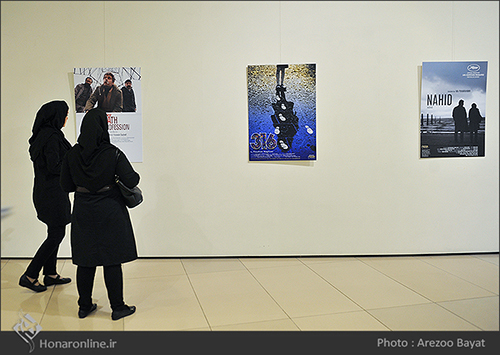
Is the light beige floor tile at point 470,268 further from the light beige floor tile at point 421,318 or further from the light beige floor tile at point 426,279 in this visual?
the light beige floor tile at point 421,318

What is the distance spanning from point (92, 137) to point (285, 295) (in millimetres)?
1981

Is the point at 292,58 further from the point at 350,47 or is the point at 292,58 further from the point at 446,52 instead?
the point at 446,52

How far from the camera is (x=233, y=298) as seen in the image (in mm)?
3303

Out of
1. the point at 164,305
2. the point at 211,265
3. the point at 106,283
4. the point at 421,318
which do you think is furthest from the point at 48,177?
the point at 421,318

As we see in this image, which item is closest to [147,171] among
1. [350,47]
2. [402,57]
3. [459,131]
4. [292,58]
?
[292,58]

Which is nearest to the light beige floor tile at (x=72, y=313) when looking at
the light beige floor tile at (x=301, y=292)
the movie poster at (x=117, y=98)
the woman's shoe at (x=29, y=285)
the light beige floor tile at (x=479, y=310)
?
the woman's shoe at (x=29, y=285)

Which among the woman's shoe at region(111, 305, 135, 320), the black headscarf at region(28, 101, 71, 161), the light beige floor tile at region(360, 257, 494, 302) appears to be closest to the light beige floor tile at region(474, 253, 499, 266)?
the light beige floor tile at region(360, 257, 494, 302)

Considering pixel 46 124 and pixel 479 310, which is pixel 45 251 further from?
pixel 479 310

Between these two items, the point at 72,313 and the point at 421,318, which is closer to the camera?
the point at 421,318

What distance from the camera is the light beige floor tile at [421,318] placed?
108 inches

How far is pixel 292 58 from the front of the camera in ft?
14.5

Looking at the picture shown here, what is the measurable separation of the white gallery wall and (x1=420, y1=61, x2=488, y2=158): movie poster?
97 mm

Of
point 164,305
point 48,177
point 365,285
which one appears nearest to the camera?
point 164,305

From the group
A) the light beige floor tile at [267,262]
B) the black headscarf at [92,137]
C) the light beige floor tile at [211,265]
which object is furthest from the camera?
the light beige floor tile at [267,262]
